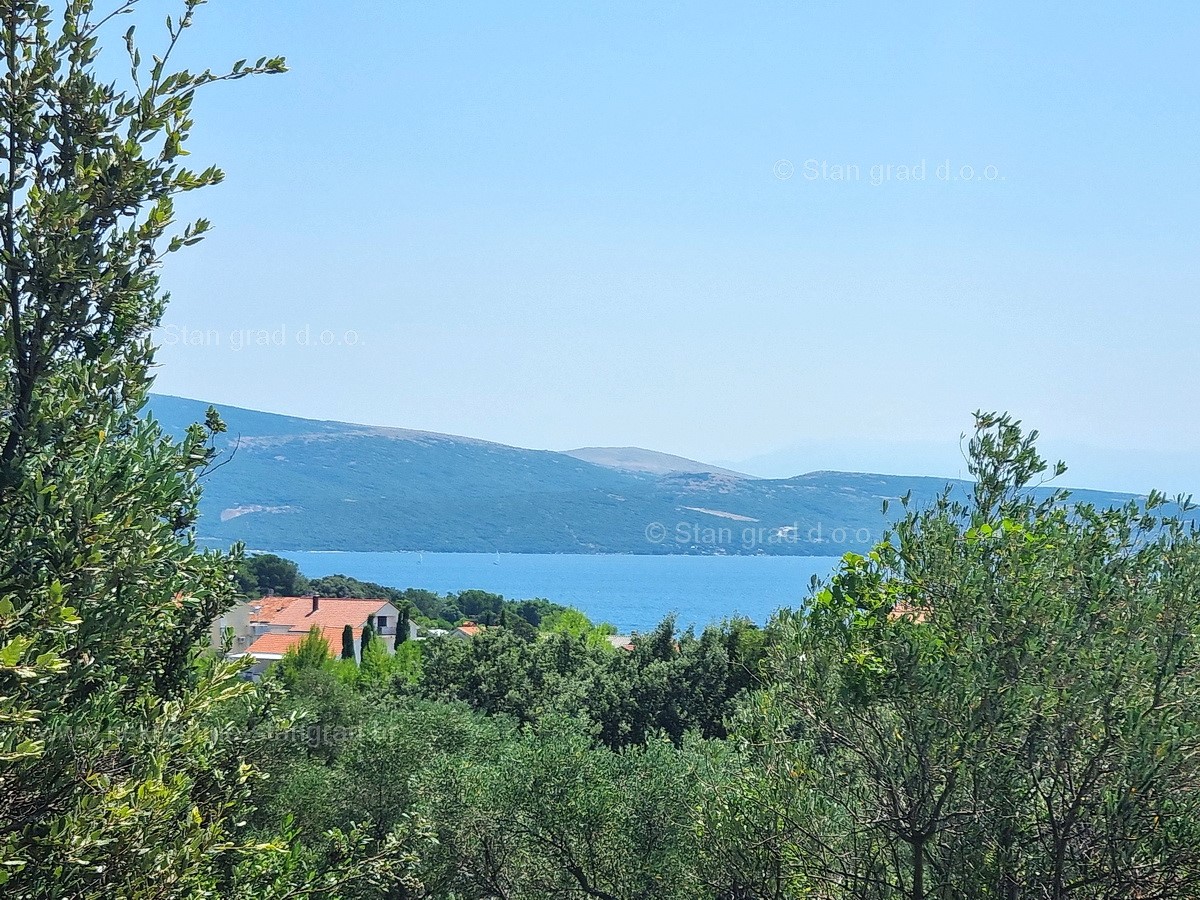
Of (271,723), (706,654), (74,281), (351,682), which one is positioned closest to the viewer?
(74,281)

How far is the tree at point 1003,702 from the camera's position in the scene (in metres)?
7.95

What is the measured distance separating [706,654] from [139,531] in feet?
110

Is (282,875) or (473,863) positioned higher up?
(282,875)

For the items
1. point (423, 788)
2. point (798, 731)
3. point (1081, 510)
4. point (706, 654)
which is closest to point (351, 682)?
point (706, 654)

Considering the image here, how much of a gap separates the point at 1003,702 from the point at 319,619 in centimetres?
7657

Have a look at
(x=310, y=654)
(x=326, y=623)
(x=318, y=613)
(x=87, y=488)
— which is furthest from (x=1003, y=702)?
(x=318, y=613)

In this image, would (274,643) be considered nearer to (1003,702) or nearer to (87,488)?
(1003,702)

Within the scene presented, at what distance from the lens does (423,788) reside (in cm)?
2080

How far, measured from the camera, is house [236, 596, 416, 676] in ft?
247

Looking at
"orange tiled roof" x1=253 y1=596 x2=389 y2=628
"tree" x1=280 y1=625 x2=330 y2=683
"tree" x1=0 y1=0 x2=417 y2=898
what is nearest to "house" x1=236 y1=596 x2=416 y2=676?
"orange tiled roof" x1=253 y1=596 x2=389 y2=628

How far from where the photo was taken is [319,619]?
3118 inches

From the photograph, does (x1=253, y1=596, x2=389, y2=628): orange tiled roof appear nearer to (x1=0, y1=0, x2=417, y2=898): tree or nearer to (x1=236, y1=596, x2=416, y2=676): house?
(x1=236, y1=596, x2=416, y2=676): house

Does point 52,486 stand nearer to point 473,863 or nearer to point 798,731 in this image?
point 798,731

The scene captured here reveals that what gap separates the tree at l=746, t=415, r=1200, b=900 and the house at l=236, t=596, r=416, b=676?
66.8 meters
